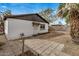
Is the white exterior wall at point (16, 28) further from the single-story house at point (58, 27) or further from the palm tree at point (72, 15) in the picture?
the palm tree at point (72, 15)

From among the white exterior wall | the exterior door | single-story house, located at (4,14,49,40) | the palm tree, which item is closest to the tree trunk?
the palm tree

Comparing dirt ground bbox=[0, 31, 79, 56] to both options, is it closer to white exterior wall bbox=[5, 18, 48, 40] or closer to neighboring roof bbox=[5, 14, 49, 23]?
white exterior wall bbox=[5, 18, 48, 40]

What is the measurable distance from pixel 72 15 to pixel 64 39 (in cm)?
50

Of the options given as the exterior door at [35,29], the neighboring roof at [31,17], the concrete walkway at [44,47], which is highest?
the neighboring roof at [31,17]

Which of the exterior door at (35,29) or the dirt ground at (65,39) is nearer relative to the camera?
the dirt ground at (65,39)

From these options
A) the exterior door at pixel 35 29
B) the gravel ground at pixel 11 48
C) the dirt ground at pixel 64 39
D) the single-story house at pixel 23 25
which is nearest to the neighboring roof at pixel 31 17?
the single-story house at pixel 23 25

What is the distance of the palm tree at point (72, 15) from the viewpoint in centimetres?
223

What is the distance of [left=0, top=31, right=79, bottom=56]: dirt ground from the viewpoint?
7.27ft

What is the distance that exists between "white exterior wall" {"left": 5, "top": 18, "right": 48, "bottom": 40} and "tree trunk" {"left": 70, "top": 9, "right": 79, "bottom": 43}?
2.62 feet

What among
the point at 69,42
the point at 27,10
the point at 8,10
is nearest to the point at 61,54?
the point at 69,42

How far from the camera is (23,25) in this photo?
2316mm

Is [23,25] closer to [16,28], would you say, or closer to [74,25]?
[16,28]

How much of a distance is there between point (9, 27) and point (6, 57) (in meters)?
0.57

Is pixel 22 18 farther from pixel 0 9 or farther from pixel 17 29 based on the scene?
pixel 0 9
